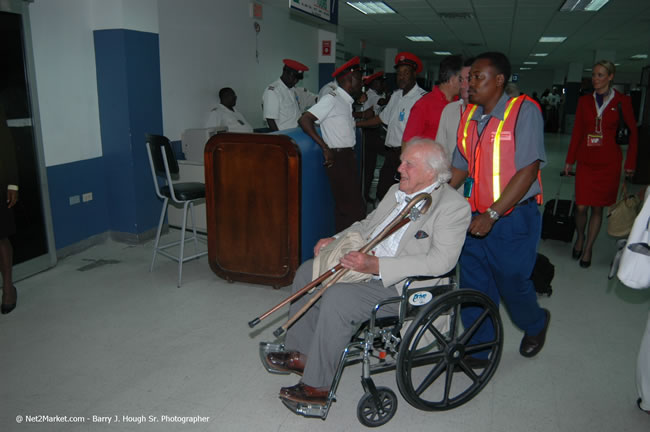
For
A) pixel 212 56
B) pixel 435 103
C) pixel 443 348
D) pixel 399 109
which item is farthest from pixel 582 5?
pixel 443 348

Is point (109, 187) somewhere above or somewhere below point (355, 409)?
above

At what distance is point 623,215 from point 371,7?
5.37 meters

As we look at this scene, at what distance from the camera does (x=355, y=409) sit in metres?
2.12

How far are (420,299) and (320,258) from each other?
47 centimetres

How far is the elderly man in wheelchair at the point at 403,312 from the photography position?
1.86m

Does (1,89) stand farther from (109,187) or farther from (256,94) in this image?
(256,94)

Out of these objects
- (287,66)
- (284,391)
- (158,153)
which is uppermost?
(287,66)

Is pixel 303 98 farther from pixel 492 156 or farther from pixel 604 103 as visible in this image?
pixel 492 156

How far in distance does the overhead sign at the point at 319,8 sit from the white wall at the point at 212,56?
137 cm

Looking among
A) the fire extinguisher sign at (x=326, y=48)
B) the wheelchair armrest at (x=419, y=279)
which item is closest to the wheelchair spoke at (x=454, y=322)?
the wheelchair armrest at (x=419, y=279)

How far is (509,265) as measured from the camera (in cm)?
218

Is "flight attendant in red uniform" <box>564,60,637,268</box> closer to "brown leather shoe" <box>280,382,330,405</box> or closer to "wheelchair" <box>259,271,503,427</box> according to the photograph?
"wheelchair" <box>259,271,503,427</box>

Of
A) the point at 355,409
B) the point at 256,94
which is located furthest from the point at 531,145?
the point at 256,94

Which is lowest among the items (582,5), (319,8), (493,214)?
(493,214)
